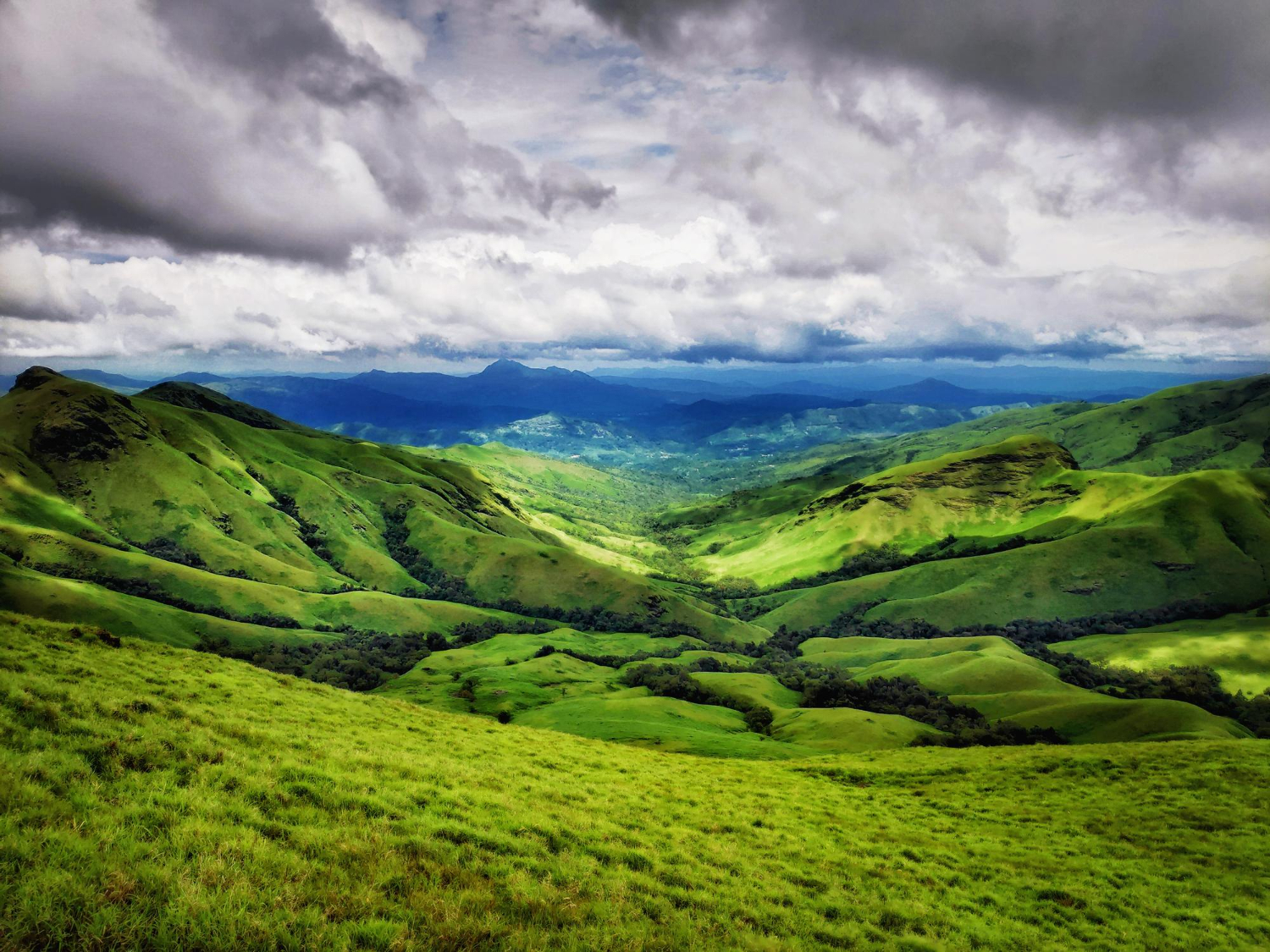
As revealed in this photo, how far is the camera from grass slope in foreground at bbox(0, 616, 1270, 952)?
11250 mm

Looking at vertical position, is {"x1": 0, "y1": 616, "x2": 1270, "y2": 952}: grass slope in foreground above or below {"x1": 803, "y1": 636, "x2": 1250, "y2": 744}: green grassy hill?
above

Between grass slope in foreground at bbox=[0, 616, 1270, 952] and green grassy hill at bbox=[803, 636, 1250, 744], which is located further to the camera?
green grassy hill at bbox=[803, 636, 1250, 744]

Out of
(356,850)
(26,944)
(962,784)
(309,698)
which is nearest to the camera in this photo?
(26,944)

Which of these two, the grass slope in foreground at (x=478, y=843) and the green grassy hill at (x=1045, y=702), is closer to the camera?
the grass slope in foreground at (x=478, y=843)

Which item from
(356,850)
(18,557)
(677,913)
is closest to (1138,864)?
(677,913)

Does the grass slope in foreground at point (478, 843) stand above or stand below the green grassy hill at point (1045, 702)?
above

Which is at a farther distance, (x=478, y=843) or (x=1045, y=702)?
(x=1045, y=702)

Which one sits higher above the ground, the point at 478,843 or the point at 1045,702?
the point at 478,843

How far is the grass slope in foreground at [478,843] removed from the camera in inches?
443

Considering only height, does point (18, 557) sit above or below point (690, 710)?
above

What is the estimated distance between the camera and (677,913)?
1536 cm

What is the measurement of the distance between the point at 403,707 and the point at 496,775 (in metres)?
20.8

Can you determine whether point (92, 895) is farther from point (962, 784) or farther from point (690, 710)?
point (690, 710)

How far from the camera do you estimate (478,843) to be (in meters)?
16.7
